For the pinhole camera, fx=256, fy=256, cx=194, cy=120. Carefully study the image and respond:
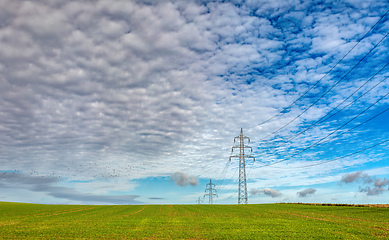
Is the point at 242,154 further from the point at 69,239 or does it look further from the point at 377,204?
the point at 69,239

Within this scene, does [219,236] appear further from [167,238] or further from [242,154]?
[242,154]

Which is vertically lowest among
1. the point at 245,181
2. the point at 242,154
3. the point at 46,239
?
the point at 46,239

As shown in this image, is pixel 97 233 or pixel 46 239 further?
pixel 97 233

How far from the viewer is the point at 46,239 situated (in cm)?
2525

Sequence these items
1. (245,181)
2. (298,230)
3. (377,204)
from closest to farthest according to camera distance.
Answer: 1. (298,230)
2. (377,204)
3. (245,181)

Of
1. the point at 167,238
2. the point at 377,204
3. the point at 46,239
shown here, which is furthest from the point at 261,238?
the point at 377,204

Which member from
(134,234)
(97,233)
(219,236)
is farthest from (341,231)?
(97,233)

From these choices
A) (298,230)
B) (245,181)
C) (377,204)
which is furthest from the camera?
(245,181)

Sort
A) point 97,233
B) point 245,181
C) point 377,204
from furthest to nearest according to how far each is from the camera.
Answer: point 245,181 → point 377,204 → point 97,233

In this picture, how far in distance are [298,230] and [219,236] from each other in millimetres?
10878

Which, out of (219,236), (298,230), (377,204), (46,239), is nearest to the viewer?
(46,239)

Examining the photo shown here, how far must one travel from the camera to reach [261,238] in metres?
25.5

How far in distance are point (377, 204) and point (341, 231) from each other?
53970 millimetres

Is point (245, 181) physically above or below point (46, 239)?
above
